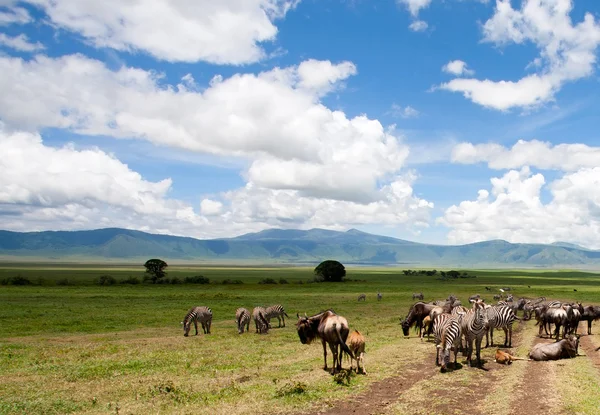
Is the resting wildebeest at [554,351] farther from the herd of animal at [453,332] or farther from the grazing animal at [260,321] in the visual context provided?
the grazing animal at [260,321]

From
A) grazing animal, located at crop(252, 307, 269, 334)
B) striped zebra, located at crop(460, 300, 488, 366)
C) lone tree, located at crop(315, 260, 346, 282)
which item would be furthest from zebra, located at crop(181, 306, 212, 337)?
lone tree, located at crop(315, 260, 346, 282)

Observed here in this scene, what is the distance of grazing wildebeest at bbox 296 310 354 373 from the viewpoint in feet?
61.7

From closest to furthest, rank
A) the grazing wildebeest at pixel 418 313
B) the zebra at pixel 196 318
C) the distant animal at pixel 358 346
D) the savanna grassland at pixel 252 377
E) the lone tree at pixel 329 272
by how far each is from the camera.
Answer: the savanna grassland at pixel 252 377 → the distant animal at pixel 358 346 → the grazing wildebeest at pixel 418 313 → the zebra at pixel 196 318 → the lone tree at pixel 329 272

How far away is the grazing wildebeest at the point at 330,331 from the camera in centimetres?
1881

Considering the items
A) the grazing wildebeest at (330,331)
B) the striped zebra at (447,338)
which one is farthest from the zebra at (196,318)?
the striped zebra at (447,338)

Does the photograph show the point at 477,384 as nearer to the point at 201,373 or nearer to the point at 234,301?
the point at 201,373

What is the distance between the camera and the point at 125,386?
61.1 feet

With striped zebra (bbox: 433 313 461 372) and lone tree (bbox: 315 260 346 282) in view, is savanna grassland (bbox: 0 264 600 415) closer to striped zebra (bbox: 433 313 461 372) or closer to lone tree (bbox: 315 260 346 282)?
striped zebra (bbox: 433 313 461 372)

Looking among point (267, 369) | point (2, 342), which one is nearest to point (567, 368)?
point (267, 369)

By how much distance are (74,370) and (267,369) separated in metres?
9.43

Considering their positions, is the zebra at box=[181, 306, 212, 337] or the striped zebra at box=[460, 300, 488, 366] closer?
the striped zebra at box=[460, 300, 488, 366]

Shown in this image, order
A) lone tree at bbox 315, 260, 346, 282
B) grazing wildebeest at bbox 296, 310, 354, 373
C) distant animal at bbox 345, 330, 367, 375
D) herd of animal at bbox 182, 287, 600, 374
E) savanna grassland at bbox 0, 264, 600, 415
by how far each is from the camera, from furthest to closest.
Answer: lone tree at bbox 315, 260, 346, 282
herd of animal at bbox 182, 287, 600, 374
distant animal at bbox 345, 330, 367, 375
grazing wildebeest at bbox 296, 310, 354, 373
savanna grassland at bbox 0, 264, 600, 415

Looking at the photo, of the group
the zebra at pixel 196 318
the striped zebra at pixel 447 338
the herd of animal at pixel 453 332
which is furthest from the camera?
the zebra at pixel 196 318

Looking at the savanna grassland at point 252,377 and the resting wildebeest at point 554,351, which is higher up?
the resting wildebeest at point 554,351
